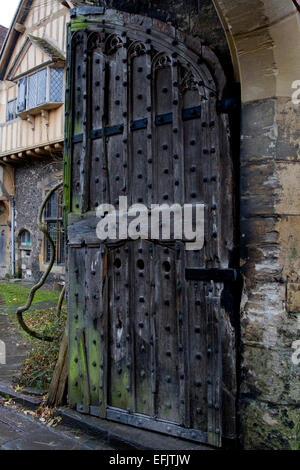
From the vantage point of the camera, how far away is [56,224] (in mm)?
11492

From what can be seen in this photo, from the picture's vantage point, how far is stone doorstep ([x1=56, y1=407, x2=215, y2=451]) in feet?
8.65

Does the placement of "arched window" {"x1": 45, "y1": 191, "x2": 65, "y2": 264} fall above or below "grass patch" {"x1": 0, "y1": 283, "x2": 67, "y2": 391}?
above

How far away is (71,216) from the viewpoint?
10.9 ft

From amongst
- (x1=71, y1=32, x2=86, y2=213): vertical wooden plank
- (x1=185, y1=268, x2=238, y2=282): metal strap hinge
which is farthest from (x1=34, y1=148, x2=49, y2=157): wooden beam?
(x1=185, y1=268, x2=238, y2=282): metal strap hinge

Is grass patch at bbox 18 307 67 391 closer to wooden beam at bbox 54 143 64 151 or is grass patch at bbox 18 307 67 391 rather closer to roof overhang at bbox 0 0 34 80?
wooden beam at bbox 54 143 64 151

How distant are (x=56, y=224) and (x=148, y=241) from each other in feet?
29.6

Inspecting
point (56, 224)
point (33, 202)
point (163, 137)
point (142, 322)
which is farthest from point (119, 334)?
point (33, 202)

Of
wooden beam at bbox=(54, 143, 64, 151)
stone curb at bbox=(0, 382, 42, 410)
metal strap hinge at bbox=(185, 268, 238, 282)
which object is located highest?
wooden beam at bbox=(54, 143, 64, 151)

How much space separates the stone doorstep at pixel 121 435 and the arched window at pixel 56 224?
809cm

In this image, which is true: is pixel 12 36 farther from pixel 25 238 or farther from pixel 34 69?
pixel 25 238

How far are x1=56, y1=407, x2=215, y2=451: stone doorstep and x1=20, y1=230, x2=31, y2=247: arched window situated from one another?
1025 cm

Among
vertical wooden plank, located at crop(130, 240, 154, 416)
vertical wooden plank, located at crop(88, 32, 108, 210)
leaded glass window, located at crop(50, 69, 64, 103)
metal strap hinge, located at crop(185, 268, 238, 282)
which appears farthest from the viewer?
leaded glass window, located at crop(50, 69, 64, 103)
